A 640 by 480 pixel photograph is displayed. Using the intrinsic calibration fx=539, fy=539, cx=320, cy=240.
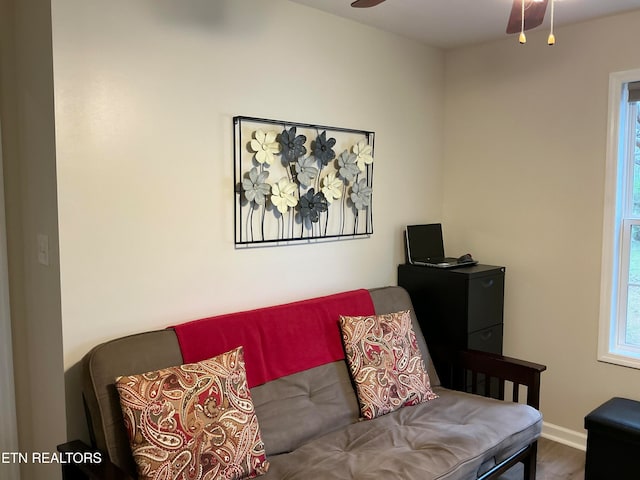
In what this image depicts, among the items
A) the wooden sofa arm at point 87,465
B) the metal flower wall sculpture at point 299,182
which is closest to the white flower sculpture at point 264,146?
the metal flower wall sculpture at point 299,182

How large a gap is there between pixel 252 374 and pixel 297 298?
1.94 ft

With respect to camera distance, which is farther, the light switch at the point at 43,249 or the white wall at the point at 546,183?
the white wall at the point at 546,183

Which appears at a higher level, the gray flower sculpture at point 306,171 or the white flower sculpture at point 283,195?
the gray flower sculpture at point 306,171

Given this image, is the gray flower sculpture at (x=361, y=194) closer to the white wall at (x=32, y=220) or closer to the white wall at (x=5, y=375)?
the white wall at (x=32, y=220)

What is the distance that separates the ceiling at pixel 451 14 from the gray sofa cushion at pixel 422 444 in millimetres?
1942

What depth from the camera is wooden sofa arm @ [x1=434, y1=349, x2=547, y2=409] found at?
2.59 meters

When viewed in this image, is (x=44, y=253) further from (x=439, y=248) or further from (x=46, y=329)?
(x=439, y=248)

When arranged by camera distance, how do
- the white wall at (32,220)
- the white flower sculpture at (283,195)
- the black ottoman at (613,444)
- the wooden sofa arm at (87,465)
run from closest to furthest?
the wooden sofa arm at (87,465)
the white wall at (32,220)
the black ottoman at (613,444)
the white flower sculpture at (283,195)

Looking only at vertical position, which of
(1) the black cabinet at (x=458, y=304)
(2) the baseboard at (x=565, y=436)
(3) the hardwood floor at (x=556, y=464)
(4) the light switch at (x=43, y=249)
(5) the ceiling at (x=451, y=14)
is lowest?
(3) the hardwood floor at (x=556, y=464)

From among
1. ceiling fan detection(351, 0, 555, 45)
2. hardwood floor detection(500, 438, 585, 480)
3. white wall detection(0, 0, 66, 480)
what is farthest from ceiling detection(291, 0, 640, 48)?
hardwood floor detection(500, 438, 585, 480)

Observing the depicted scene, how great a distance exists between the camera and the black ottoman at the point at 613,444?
2.41 m

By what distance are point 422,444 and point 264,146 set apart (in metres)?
1.45

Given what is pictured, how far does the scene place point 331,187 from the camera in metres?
2.81

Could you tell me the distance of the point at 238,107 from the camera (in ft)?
7.95
